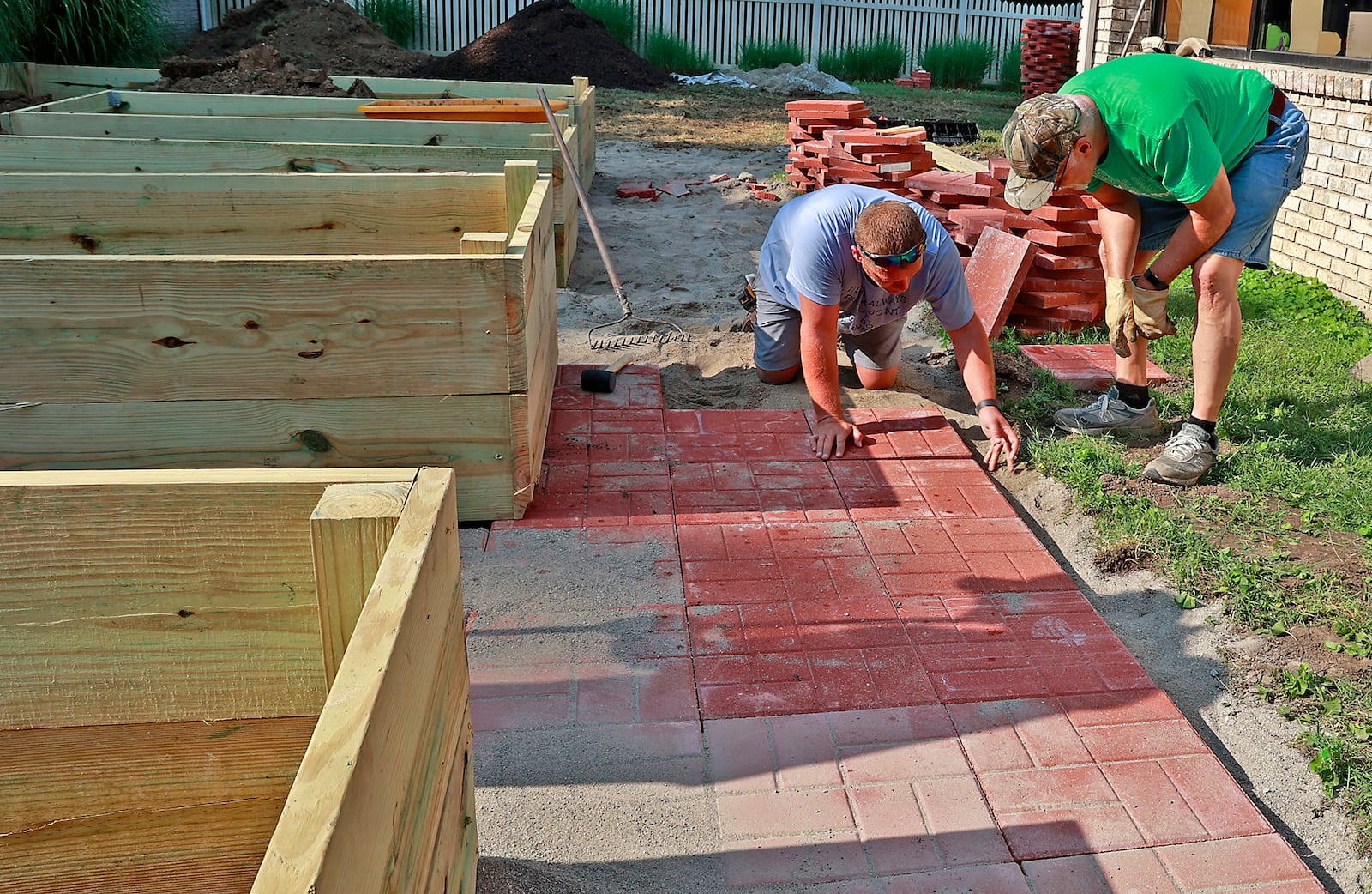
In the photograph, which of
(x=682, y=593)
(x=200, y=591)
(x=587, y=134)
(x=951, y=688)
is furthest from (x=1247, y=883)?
(x=587, y=134)

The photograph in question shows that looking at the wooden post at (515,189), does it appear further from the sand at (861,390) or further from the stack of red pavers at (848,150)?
the stack of red pavers at (848,150)

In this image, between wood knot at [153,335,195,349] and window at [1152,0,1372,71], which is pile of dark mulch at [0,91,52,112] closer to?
wood knot at [153,335,195,349]

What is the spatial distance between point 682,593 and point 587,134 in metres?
7.29

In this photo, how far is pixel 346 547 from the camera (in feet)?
4.85

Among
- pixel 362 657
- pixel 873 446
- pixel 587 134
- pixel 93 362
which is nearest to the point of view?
pixel 362 657

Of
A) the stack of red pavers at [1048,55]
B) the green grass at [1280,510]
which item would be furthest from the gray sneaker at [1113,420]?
the stack of red pavers at [1048,55]

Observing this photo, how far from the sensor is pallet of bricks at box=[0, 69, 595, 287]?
536 cm

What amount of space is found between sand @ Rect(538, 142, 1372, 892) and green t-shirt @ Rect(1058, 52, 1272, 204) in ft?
4.28

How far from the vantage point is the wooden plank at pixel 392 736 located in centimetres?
104

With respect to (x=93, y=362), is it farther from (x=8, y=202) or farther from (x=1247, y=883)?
(x=1247, y=883)

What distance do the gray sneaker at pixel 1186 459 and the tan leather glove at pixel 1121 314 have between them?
463 millimetres

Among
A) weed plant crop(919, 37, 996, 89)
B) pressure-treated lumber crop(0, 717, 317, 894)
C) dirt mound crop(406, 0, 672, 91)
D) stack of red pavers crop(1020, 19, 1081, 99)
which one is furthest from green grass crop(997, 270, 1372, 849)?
weed plant crop(919, 37, 996, 89)

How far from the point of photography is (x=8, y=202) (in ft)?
14.1

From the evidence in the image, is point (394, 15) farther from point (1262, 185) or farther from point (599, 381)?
point (1262, 185)
